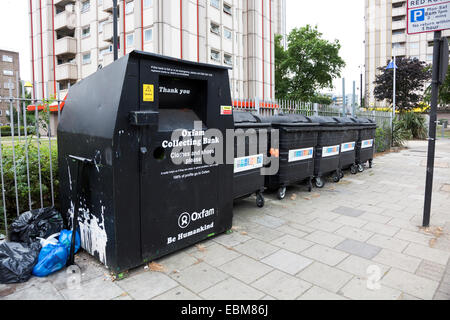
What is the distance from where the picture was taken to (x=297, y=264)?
3.21m

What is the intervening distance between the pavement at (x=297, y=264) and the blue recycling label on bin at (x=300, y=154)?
994mm

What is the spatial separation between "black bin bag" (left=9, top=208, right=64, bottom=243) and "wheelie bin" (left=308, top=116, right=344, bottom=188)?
5.04m

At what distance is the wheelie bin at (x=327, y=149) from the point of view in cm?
663

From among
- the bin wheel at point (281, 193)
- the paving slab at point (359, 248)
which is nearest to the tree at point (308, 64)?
the bin wheel at point (281, 193)

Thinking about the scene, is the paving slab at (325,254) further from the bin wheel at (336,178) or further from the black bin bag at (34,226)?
the bin wheel at (336,178)

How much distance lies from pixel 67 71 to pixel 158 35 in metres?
11.7

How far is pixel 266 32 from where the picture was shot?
2923 centimetres

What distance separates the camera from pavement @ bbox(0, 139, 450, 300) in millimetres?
2672

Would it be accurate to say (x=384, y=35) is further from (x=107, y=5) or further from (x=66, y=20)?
(x=66, y=20)

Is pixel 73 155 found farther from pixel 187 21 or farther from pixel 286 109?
pixel 187 21

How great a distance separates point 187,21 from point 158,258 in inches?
838

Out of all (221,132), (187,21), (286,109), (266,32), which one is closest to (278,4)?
(266,32)

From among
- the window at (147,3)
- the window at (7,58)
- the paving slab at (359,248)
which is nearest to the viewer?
the paving slab at (359,248)

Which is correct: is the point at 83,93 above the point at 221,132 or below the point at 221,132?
above
